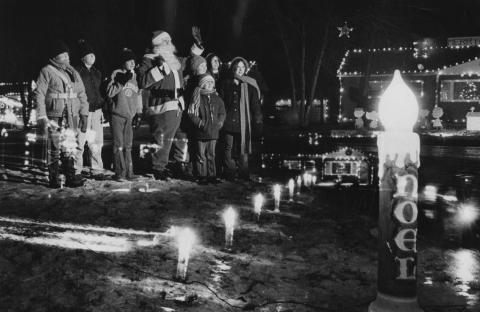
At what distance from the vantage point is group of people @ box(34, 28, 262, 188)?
813 cm

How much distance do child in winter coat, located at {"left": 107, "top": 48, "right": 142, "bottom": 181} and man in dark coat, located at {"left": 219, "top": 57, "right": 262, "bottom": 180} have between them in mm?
1722

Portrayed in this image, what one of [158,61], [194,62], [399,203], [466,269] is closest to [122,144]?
[158,61]

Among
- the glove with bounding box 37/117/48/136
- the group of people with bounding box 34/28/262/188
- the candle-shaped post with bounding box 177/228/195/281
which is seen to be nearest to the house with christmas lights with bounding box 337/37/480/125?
the group of people with bounding box 34/28/262/188

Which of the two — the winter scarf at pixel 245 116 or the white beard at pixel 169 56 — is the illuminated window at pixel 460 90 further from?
the white beard at pixel 169 56

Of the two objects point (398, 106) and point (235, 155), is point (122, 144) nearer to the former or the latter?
point (235, 155)

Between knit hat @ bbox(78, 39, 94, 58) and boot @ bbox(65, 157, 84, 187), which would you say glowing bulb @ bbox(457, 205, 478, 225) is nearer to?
boot @ bbox(65, 157, 84, 187)

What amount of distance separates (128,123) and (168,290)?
547cm

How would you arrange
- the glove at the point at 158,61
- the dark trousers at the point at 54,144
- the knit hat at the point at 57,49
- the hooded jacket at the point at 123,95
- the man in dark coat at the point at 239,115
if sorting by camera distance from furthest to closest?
the man in dark coat at the point at 239,115 < the glove at the point at 158,61 < the hooded jacket at the point at 123,95 < the knit hat at the point at 57,49 < the dark trousers at the point at 54,144

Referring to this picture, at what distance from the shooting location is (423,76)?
3528 cm

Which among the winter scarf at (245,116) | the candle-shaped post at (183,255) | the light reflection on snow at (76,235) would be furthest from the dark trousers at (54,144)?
the candle-shaped post at (183,255)

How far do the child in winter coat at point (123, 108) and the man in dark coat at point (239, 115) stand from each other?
1.72m

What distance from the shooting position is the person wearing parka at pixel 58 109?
26.0ft

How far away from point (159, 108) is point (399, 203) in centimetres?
688

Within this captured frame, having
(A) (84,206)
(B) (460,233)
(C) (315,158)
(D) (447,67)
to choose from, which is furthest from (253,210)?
(D) (447,67)
